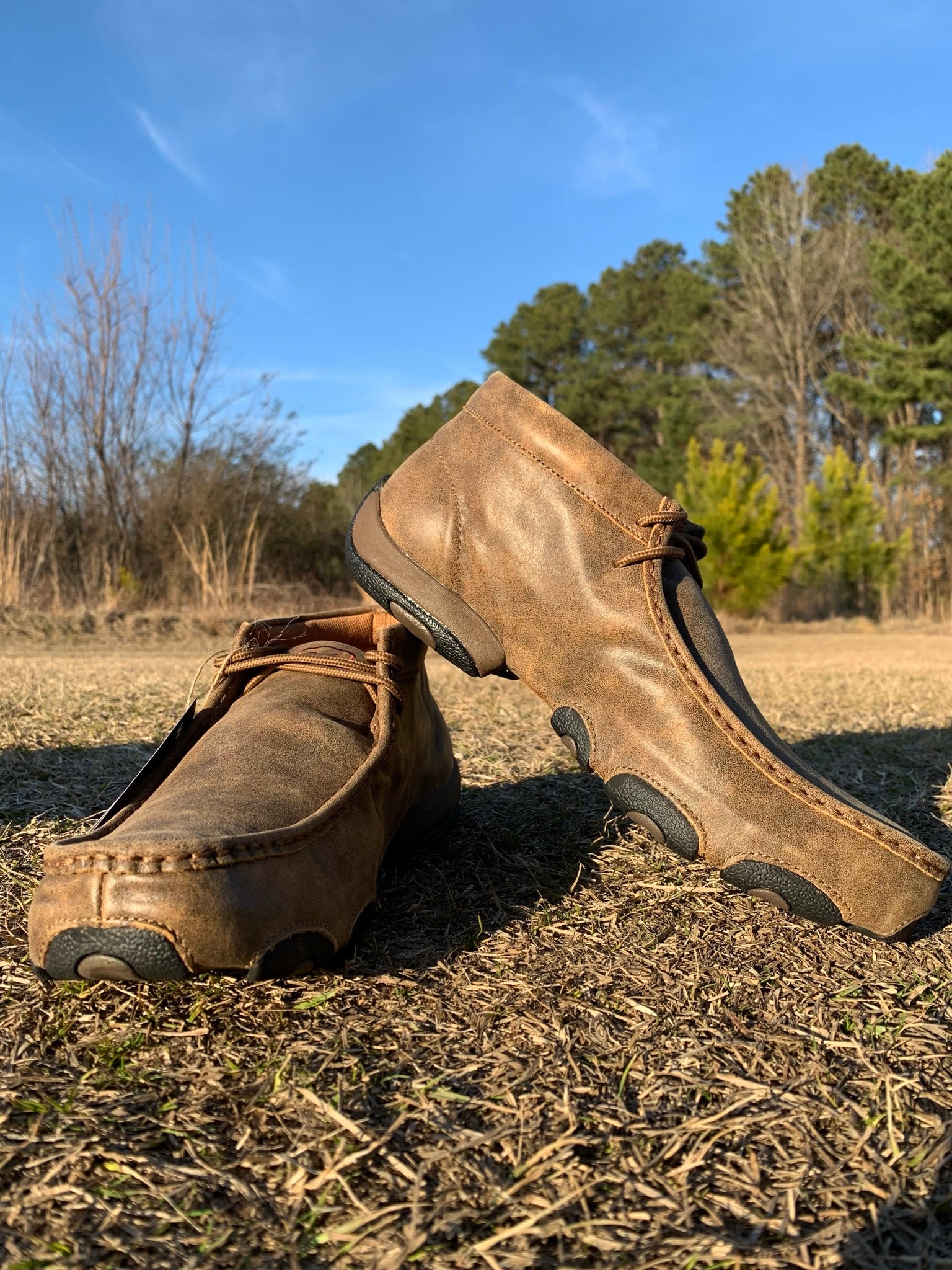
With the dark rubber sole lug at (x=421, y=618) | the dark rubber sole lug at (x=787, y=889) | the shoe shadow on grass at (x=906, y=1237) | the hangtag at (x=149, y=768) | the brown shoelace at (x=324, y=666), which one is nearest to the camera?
the shoe shadow on grass at (x=906, y=1237)

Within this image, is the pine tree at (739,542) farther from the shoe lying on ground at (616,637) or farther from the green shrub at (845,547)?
the shoe lying on ground at (616,637)

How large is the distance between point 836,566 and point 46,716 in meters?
21.6

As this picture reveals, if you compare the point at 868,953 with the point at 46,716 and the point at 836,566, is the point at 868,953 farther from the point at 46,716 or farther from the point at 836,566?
the point at 836,566

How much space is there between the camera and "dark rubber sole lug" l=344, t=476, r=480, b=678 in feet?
5.21

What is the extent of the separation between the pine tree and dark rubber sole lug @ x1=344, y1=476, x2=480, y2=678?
17.2 m

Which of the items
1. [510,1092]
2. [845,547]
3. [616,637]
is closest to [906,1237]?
[510,1092]

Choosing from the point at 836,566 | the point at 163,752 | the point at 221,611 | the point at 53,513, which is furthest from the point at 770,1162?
the point at 836,566

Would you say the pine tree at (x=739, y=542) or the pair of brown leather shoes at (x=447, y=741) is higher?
the pine tree at (x=739, y=542)

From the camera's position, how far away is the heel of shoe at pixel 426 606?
5.23 ft

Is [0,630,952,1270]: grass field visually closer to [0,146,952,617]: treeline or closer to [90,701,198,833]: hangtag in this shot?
[90,701,198,833]: hangtag

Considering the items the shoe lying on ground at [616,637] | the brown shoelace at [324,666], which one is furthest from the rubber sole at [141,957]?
the shoe lying on ground at [616,637]

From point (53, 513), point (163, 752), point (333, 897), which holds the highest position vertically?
point (53, 513)

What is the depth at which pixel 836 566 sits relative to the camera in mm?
21578

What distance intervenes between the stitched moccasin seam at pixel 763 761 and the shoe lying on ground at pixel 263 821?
451 millimetres
